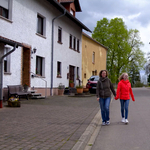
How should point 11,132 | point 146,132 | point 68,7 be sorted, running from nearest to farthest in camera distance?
point 11,132, point 146,132, point 68,7

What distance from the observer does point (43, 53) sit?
19.4 meters

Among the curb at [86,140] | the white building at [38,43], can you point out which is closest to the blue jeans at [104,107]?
the curb at [86,140]

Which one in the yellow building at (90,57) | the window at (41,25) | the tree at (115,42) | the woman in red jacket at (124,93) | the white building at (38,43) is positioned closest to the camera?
the woman in red jacket at (124,93)

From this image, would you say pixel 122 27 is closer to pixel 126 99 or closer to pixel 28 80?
pixel 28 80

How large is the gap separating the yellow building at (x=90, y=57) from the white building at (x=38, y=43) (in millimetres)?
3597

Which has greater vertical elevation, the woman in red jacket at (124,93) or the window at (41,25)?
the window at (41,25)

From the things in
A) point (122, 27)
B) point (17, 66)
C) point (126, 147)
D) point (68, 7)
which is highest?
point (122, 27)

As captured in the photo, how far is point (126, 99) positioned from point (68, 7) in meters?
19.9

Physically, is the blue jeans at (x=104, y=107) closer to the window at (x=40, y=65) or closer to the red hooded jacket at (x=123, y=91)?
the red hooded jacket at (x=123, y=91)

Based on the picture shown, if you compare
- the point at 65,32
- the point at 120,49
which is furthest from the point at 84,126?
the point at 120,49

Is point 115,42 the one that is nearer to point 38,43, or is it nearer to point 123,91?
point 38,43

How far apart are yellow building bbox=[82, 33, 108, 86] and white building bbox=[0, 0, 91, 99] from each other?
360 centimetres

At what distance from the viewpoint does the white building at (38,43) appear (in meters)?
14.9

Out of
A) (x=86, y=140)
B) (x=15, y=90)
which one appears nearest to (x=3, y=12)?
(x=15, y=90)
